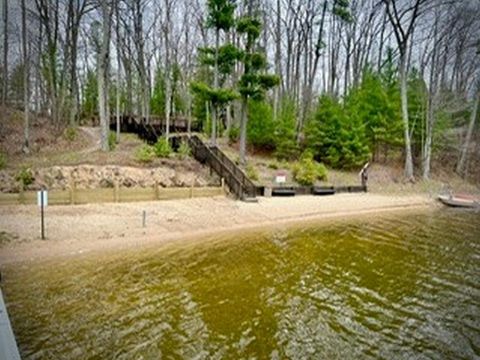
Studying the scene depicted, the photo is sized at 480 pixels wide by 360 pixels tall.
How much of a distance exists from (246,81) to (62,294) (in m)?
17.6

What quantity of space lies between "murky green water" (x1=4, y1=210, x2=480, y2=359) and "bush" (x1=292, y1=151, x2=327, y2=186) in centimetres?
1108

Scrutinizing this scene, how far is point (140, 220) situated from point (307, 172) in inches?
492

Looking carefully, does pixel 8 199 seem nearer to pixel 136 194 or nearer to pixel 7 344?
pixel 136 194

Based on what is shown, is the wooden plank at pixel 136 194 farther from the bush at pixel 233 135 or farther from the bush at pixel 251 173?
the bush at pixel 233 135

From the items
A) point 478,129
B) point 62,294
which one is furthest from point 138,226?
point 478,129

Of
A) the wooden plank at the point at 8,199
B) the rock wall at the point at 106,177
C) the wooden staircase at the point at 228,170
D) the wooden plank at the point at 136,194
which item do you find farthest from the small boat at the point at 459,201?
the wooden plank at the point at 8,199

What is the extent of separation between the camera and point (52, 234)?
1209cm

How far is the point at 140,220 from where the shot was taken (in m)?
14.5

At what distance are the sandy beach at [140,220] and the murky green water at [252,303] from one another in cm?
123

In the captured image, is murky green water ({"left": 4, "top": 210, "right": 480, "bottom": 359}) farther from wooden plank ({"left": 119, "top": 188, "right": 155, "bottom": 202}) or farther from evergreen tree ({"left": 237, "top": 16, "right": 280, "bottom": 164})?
evergreen tree ({"left": 237, "top": 16, "right": 280, "bottom": 164})

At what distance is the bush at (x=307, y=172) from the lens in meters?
24.0

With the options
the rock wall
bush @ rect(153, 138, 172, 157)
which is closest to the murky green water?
the rock wall

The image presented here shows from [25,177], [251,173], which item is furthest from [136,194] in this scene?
[251,173]

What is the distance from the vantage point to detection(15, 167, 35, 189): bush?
15727mm
